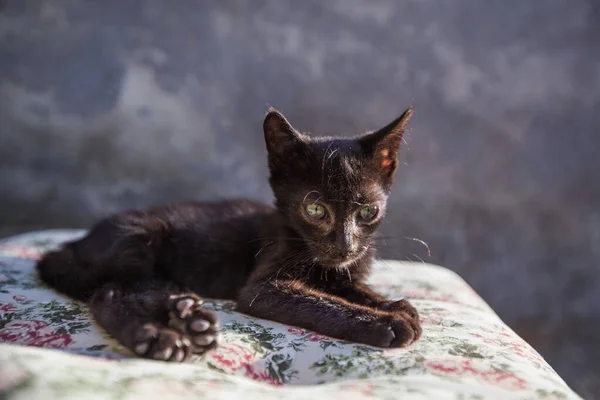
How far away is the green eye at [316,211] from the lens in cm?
156

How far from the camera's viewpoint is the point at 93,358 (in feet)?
3.62

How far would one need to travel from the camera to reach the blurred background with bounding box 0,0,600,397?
274cm

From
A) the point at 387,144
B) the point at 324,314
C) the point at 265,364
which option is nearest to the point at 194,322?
the point at 265,364

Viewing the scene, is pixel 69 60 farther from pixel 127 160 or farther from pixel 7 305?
pixel 7 305

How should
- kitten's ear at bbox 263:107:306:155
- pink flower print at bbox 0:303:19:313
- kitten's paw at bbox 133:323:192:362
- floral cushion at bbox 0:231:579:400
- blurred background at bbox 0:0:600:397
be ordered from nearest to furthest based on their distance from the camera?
floral cushion at bbox 0:231:579:400
kitten's paw at bbox 133:323:192:362
pink flower print at bbox 0:303:19:313
kitten's ear at bbox 263:107:306:155
blurred background at bbox 0:0:600:397

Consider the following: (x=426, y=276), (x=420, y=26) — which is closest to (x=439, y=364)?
(x=426, y=276)

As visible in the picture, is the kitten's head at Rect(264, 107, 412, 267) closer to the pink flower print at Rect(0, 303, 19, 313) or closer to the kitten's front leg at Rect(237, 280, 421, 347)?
the kitten's front leg at Rect(237, 280, 421, 347)

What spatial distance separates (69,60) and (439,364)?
2.47 m

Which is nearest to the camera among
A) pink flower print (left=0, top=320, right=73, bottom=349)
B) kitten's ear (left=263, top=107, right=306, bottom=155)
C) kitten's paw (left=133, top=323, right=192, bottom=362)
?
kitten's paw (left=133, top=323, right=192, bottom=362)

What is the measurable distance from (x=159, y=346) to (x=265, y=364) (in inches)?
9.2

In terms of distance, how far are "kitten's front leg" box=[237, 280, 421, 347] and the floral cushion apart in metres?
0.03

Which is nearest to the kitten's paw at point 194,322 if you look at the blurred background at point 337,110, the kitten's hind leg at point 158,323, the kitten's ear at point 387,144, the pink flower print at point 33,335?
the kitten's hind leg at point 158,323

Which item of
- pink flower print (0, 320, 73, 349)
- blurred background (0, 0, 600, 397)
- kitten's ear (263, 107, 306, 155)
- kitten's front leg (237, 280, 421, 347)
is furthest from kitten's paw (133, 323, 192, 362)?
blurred background (0, 0, 600, 397)

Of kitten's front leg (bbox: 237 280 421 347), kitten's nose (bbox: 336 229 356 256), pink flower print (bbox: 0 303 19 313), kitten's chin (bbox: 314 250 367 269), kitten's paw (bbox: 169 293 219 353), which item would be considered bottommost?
pink flower print (bbox: 0 303 19 313)
